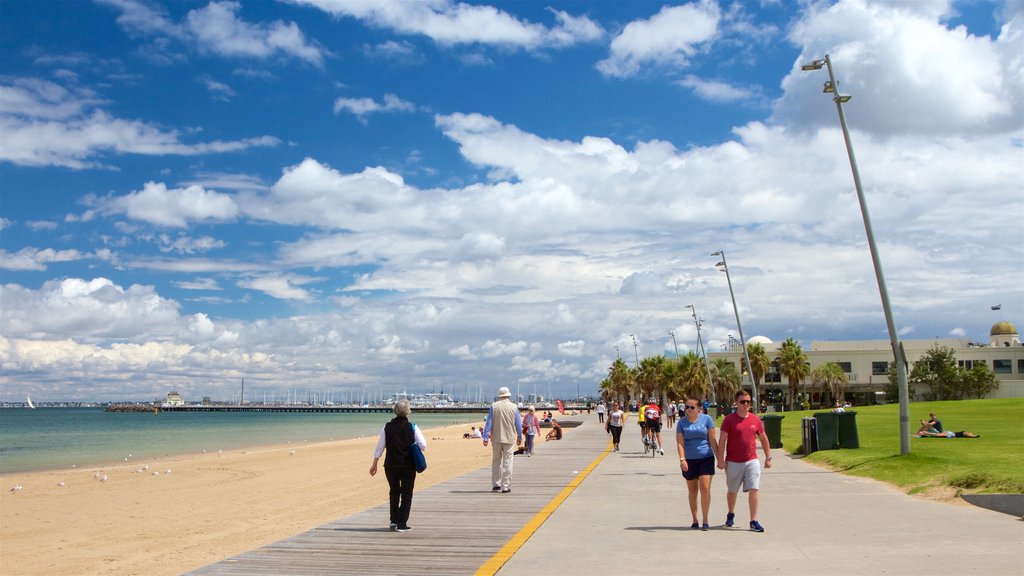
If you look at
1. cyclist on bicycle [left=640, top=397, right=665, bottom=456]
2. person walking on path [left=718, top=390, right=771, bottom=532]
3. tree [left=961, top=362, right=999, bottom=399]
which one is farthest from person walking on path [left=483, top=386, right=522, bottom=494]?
tree [left=961, top=362, right=999, bottom=399]

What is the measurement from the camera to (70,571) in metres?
11.9

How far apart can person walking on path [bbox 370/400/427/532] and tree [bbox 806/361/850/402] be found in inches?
3166

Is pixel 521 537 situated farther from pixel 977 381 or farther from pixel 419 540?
pixel 977 381

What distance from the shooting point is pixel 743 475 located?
396 inches

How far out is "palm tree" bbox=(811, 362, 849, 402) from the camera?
84.3 metres

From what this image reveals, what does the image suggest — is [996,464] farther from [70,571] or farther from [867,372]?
[867,372]

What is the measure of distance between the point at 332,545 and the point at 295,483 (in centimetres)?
1835

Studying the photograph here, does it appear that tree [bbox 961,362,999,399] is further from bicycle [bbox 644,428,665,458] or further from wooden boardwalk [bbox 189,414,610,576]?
wooden boardwalk [bbox 189,414,610,576]

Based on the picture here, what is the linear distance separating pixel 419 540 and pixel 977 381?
272ft

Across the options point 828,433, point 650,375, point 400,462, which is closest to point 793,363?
point 650,375

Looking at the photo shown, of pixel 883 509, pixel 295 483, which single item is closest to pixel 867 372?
pixel 295 483

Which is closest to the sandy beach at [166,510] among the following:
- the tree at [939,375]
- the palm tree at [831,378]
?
the palm tree at [831,378]

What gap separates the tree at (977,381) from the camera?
79.1 metres

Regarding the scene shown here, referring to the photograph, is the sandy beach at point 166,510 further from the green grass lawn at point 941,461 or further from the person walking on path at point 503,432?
the green grass lawn at point 941,461
